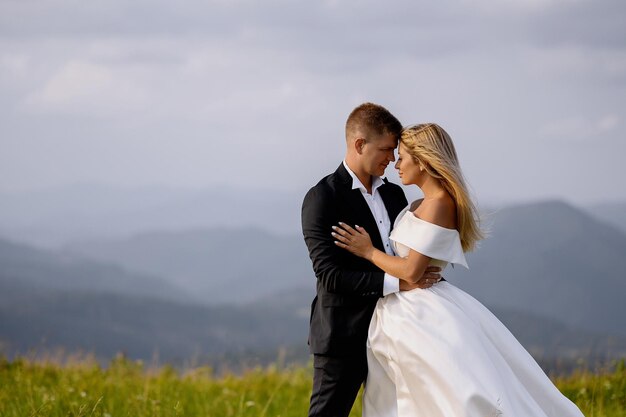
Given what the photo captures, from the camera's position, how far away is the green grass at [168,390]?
8320 mm

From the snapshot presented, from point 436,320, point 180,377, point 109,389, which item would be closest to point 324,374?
point 436,320

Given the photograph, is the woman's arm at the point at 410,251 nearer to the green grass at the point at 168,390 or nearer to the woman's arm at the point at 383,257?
the woman's arm at the point at 383,257

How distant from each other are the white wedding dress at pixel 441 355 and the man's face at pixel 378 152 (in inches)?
16.2

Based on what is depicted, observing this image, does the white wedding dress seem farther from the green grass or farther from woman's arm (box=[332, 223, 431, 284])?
the green grass

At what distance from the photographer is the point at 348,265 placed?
603cm

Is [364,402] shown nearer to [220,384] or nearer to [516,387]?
[516,387]

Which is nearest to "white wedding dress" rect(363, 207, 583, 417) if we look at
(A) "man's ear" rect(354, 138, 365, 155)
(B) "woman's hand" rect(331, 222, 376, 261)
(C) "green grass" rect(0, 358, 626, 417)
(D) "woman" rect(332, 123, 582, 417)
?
(D) "woman" rect(332, 123, 582, 417)

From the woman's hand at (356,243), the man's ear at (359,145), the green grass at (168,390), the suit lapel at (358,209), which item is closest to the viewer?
the woman's hand at (356,243)

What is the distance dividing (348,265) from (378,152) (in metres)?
0.83

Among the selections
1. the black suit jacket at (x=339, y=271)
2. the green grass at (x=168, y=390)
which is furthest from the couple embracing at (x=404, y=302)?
the green grass at (x=168, y=390)

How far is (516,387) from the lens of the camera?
5.98m

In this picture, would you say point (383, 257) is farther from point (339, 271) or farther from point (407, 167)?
point (407, 167)

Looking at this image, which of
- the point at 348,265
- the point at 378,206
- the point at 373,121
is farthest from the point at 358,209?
the point at 373,121

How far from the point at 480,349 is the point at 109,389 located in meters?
5.64
